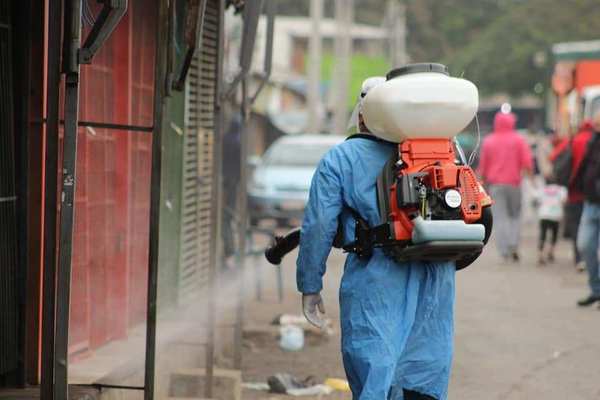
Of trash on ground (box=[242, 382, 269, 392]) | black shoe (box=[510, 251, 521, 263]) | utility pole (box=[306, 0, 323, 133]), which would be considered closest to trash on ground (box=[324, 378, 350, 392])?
trash on ground (box=[242, 382, 269, 392])

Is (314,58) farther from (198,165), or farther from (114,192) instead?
(114,192)

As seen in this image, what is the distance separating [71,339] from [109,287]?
71 centimetres

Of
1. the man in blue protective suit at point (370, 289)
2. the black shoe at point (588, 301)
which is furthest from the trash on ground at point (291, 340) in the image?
the man in blue protective suit at point (370, 289)

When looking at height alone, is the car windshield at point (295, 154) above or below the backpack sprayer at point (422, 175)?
below

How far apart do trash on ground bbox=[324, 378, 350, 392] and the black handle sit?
2379mm

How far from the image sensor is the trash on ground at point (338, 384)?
8094 mm

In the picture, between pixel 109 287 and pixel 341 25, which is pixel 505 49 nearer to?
pixel 341 25

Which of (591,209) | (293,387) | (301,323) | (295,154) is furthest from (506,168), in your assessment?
(293,387)

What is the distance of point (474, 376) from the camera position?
8.65m

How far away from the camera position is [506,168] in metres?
16.0

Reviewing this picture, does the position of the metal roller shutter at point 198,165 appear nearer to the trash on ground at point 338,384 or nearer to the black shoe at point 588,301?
→ the trash on ground at point 338,384

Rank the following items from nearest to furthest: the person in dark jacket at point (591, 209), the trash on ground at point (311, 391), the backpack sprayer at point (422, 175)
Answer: the backpack sprayer at point (422, 175), the trash on ground at point (311, 391), the person in dark jacket at point (591, 209)

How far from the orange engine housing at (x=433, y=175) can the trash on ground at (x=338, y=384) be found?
2899 mm

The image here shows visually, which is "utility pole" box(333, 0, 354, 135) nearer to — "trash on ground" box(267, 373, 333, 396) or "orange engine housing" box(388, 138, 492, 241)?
"trash on ground" box(267, 373, 333, 396)
